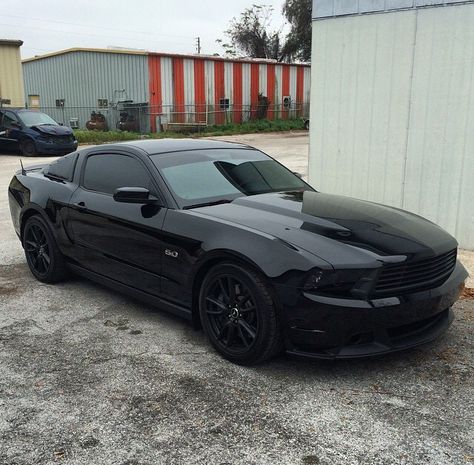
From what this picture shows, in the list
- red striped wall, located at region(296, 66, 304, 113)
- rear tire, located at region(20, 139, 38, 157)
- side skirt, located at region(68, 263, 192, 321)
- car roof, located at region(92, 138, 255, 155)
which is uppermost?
red striped wall, located at region(296, 66, 304, 113)

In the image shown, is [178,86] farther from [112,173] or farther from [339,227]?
[339,227]

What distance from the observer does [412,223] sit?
4.22 meters

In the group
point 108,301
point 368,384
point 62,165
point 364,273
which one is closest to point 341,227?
point 364,273

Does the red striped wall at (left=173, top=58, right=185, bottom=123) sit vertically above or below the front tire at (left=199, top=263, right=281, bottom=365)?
above

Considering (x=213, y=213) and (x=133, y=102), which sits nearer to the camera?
(x=213, y=213)

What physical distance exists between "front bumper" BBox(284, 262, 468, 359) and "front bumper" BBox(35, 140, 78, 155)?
54.9 ft

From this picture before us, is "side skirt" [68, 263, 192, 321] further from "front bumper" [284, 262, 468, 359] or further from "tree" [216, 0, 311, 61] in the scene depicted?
"tree" [216, 0, 311, 61]

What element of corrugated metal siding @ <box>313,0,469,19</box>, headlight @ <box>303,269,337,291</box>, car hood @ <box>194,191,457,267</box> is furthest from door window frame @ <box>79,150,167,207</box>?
corrugated metal siding @ <box>313,0,469,19</box>

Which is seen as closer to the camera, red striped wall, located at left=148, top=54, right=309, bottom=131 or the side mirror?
the side mirror

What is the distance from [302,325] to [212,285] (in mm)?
750

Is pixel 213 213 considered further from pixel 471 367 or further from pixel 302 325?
pixel 471 367

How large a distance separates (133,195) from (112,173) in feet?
2.65

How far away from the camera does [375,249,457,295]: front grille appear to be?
3494mm

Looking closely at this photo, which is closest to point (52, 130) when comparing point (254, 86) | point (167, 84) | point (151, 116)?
point (151, 116)
